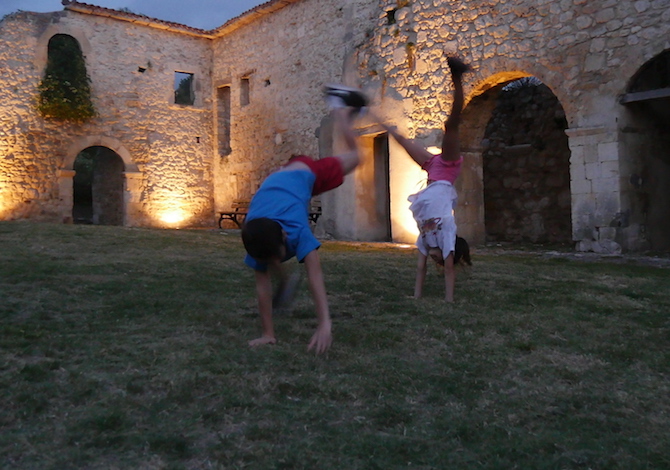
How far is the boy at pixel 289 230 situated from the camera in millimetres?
2975

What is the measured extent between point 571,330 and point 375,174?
30.2ft

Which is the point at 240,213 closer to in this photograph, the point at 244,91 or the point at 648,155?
the point at 244,91

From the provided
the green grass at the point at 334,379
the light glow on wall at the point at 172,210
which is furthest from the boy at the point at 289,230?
the light glow on wall at the point at 172,210

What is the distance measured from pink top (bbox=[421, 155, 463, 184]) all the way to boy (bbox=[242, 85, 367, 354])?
4.81 ft

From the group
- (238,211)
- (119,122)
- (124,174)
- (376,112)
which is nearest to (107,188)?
(124,174)

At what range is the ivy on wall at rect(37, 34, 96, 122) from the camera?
49.4 ft

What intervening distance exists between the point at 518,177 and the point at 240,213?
267 inches

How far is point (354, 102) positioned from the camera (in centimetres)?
363

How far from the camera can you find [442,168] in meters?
4.75

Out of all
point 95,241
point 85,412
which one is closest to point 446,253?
point 85,412

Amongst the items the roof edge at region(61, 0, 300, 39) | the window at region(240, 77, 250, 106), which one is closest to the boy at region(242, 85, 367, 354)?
the roof edge at region(61, 0, 300, 39)

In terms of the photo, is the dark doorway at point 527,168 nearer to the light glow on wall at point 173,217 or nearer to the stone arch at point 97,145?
the light glow on wall at point 173,217

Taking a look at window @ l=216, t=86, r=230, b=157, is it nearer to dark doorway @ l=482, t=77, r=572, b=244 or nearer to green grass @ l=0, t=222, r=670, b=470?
dark doorway @ l=482, t=77, r=572, b=244

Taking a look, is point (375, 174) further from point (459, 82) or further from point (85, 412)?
point (85, 412)
